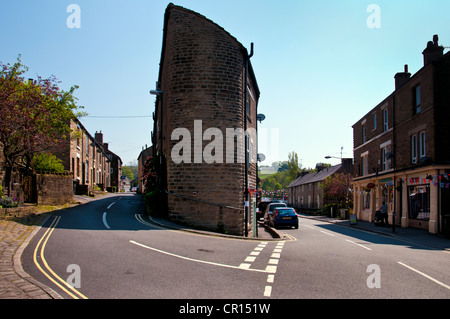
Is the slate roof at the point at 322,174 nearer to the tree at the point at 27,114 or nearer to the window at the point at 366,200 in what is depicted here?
the window at the point at 366,200

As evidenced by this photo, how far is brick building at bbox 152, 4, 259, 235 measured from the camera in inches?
676

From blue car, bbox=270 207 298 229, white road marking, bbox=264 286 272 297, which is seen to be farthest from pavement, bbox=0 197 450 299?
blue car, bbox=270 207 298 229

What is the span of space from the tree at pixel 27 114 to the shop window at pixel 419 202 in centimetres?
2292

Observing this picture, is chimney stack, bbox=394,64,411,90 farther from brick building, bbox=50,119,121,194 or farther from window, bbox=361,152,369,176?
brick building, bbox=50,119,121,194

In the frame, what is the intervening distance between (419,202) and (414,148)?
139 inches

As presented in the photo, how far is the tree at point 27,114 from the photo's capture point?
62.8 ft

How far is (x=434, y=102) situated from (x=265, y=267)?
17.5 m

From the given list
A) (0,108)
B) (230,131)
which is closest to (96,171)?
(0,108)

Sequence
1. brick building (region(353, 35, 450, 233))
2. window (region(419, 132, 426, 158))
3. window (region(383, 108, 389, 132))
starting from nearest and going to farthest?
brick building (region(353, 35, 450, 233)), window (region(419, 132, 426, 158)), window (region(383, 108, 389, 132))

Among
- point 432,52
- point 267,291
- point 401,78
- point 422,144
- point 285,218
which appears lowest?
point 285,218

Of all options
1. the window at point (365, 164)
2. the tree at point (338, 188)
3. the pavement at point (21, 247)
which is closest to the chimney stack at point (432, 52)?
the window at point (365, 164)

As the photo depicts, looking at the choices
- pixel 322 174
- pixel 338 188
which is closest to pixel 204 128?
pixel 338 188

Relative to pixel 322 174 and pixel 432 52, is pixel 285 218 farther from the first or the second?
pixel 322 174

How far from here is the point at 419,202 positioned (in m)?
23.1
